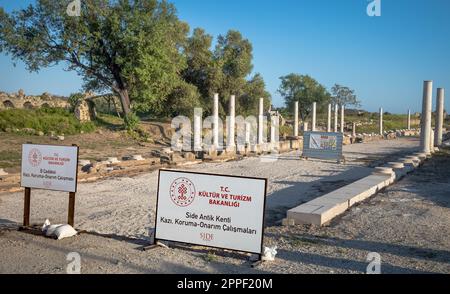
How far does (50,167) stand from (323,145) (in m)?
17.5

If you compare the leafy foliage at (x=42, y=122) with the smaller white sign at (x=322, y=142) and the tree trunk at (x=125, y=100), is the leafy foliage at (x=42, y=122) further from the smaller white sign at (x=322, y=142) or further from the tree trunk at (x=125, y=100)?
the smaller white sign at (x=322, y=142)

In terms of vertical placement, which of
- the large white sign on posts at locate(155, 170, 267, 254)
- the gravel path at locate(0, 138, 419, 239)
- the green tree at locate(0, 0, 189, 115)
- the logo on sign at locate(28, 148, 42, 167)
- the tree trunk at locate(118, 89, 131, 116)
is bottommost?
the gravel path at locate(0, 138, 419, 239)

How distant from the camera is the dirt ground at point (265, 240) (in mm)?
6039

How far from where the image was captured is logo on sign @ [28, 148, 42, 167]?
8055mm

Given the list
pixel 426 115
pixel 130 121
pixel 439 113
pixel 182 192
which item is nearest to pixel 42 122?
pixel 130 121

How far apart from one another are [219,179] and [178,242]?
1.11 metres

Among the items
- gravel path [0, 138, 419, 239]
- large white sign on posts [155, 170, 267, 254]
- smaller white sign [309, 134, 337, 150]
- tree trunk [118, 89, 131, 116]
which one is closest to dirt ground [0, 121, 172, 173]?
tree trunk [118, 89, 131, 116]

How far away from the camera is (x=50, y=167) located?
7.96 metres

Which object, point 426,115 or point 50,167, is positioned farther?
point 426,115

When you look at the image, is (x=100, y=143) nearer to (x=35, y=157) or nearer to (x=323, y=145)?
(x=323, y=145)

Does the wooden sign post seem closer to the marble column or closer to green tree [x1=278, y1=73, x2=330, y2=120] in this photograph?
the marble column

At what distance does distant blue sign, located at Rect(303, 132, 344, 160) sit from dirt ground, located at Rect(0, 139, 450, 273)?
9.39 metres

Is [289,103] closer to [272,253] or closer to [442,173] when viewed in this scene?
[442,173]
